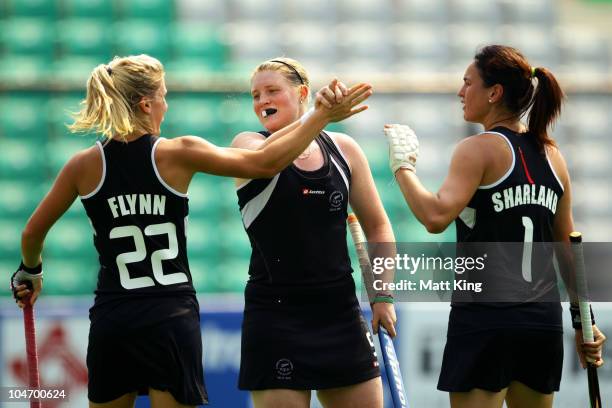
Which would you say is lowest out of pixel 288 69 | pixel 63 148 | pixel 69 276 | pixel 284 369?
pixel 284 369

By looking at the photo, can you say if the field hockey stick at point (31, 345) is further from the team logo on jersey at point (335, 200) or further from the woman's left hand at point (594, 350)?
the woman's left hand at point (594, 350)

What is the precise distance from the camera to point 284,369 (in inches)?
161

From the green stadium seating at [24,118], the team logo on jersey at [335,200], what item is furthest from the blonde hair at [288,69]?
the green stadium seating at [24,118]

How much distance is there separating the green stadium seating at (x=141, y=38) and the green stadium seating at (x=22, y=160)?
1.16 meters

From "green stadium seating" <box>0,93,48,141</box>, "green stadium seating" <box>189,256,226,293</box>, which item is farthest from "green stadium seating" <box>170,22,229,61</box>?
"green stadium seating" <box>189,256,226,293</box>

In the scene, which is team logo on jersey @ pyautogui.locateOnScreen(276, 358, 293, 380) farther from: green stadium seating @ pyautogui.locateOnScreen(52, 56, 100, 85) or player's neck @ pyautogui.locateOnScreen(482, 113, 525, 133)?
green stadium seating @ pyautogui.locateOnScreen(52, 56, 100, 85)

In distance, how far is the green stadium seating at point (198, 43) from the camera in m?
9.51

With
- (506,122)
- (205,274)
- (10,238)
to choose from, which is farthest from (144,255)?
(10,238)

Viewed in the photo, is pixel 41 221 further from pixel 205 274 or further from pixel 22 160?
pixel 22 160

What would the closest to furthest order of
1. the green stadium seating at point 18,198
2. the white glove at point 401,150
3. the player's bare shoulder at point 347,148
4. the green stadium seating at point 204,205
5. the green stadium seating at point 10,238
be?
1. the white glove at point 401,150
2. the player's bare shoulder at point 347,148
3. the green stadium seating at point 10,238
4. the green stadium seating at point 18,198
5. the green stadium seating at point 204,205

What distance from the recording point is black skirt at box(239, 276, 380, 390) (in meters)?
4.11

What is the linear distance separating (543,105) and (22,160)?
593 centimetres

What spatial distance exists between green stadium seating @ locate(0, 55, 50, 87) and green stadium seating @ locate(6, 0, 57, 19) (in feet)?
1.42

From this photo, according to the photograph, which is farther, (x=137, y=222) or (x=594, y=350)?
(x=594, y=350)
